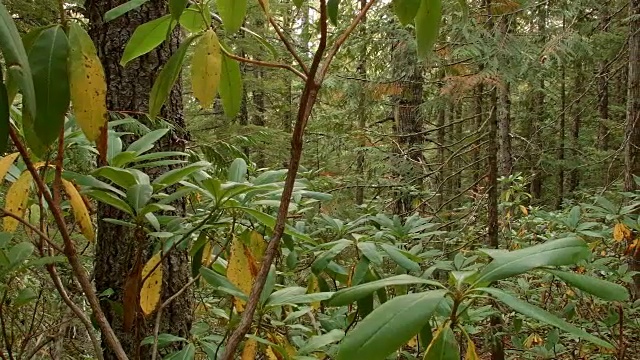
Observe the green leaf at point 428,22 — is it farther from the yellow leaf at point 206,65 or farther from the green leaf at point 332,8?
the yellow leaf at point 206,65

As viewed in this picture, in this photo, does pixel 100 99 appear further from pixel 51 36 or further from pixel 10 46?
pixel 10 46

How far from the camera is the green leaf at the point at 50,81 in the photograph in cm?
77

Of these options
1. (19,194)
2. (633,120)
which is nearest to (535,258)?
(19,194)

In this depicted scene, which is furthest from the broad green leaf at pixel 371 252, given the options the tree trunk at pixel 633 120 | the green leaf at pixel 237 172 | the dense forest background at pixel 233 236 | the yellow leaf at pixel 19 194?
the tree trunk at pixel 633 120

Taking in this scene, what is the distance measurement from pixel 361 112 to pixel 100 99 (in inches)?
353

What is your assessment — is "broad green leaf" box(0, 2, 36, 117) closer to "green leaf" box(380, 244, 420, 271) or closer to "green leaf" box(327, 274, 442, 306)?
"green leaf" box(327, 274, 442, 306)

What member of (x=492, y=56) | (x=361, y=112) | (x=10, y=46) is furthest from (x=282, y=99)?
(x=10, y=46)

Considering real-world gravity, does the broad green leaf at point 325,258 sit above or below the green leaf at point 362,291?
below

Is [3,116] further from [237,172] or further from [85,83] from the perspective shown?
[237,172]

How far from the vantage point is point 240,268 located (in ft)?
4.89

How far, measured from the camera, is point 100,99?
87cm

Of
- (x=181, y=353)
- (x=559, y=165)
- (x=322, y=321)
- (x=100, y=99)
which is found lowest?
(x=559, y=165)

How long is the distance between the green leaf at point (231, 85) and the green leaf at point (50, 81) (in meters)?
0.47

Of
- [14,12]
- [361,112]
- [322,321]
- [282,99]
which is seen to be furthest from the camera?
[282,99]
